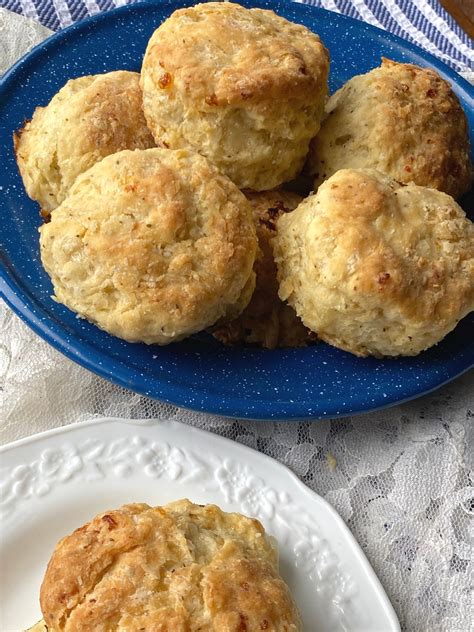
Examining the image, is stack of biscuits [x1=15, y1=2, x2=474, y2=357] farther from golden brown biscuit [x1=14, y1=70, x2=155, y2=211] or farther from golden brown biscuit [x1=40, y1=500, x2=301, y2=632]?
golden brown biscuit [x1=40, y1=500, x2=301, y2=632]

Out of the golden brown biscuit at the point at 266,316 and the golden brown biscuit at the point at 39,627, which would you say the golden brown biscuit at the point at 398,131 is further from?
the golden brown biscuit at the point at 39,627

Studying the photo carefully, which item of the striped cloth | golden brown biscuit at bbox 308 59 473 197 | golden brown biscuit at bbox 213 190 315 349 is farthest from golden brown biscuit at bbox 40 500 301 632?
the striped cloth

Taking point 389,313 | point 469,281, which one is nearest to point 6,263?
point 389,313

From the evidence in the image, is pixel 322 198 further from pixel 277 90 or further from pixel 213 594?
pixel 213 594

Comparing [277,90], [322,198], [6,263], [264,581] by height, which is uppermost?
[277,90]

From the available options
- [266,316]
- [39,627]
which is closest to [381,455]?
[266,316]

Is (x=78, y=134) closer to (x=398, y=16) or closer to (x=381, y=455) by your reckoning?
(x=381, y=455)

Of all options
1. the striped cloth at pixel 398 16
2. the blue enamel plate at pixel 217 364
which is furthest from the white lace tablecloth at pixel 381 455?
the striped cloth at pixel 398 16
